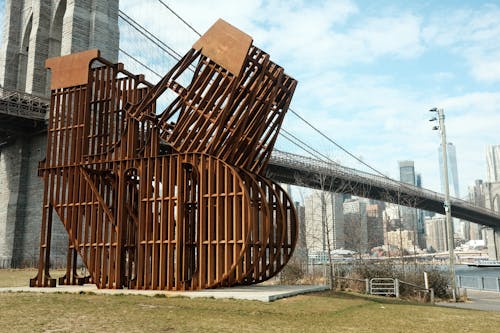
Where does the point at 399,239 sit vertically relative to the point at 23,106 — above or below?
below

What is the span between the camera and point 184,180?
1512 cm

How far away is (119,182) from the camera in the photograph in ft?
51.5

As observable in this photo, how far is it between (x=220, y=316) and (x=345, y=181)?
3839 cm

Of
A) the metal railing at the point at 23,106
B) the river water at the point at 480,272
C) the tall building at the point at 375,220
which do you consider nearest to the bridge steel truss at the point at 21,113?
the metal railing at the point at 23,106

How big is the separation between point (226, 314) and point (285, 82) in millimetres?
8965

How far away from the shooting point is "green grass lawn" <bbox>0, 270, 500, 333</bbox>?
8547 millimetres

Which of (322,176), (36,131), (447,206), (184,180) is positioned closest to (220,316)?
(184,180)

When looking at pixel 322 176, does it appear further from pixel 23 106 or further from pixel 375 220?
pixel 375 220

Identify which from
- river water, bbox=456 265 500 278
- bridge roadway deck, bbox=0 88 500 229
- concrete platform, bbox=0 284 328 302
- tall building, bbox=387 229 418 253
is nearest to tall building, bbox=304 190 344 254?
bridge roadway deck, bbox=0 88 500 229

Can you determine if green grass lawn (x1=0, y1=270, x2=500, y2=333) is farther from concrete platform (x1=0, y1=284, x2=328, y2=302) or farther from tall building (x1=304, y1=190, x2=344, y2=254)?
tall building (x1=304, y1=190, x2=344, y2=254)

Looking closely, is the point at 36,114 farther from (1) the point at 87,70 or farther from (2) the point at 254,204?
(2) the point at 254,204

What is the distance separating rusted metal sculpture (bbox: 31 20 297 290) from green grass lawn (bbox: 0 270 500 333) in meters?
2.19

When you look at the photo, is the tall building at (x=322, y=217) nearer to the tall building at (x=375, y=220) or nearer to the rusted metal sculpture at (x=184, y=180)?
the tall building at (x=375, y=220)

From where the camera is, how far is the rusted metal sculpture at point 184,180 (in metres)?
14.4
